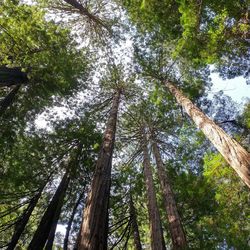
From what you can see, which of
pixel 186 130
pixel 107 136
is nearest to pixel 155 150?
pixel 186 130

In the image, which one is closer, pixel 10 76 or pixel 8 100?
pixel 10 76

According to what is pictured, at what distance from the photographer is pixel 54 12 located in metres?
13.9

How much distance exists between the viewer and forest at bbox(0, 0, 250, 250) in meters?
7.47

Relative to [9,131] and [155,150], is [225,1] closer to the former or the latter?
[155,150]

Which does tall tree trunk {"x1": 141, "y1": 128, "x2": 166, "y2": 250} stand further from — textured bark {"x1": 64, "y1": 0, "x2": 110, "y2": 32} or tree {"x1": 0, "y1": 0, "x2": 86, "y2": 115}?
textured bark {"x1": 64, "y1": 0, "x2": 110, "y2": 32}

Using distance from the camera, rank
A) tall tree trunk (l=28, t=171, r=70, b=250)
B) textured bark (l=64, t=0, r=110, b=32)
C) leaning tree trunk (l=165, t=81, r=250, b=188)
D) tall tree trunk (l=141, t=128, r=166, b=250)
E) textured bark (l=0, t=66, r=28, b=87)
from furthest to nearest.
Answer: textured bark (l=64, t=0, r=110, b=32) < textured bark (l=0, t=66, r=28, b=87) < tall tree trunk (l=141, t=128, r=166, b=250) < tall tree trunk (l=28, t=171, r=70, b=250) < leaning tree trunk (l=165, t=81, r=250, b=188)

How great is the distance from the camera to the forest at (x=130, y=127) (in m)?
7.47

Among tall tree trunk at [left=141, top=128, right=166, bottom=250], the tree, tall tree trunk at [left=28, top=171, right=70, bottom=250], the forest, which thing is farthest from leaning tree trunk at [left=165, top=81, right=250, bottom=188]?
the tree

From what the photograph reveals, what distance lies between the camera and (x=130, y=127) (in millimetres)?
14531

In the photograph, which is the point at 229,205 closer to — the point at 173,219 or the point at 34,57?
the point at 173,219

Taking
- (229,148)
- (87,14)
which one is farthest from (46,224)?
(87,14)

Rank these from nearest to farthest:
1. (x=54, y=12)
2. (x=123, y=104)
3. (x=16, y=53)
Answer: (x=16, y=53)
(x=54, y=12)
(x=123, y=104)

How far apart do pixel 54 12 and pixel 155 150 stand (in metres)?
8.56

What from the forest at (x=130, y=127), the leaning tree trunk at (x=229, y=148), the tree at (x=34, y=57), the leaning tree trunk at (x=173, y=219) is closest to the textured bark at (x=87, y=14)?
the forest at (x=130, y=127)
